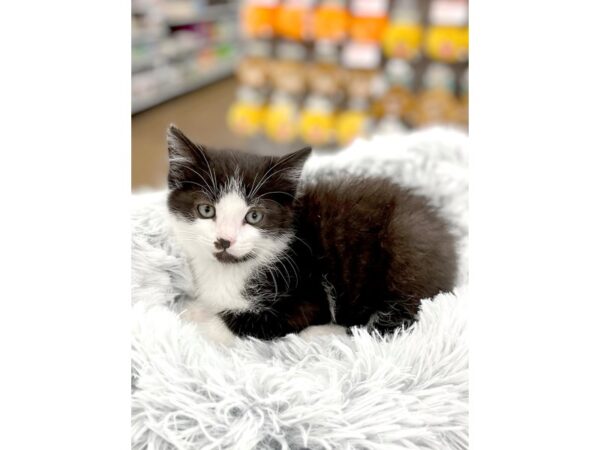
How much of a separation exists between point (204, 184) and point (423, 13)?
1.34 feet

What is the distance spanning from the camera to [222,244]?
84 cm

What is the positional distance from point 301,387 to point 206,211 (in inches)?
12.6

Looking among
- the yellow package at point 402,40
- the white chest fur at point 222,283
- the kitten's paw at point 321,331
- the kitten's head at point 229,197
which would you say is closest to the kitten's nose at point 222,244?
the kitten's head at point 229,197

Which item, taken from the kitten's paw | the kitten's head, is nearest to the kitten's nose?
the kitten's head

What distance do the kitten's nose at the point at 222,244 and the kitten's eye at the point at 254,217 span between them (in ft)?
0.19

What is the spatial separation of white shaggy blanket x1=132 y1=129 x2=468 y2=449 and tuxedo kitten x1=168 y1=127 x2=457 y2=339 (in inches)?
3.2

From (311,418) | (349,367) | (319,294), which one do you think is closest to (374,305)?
(319,294)

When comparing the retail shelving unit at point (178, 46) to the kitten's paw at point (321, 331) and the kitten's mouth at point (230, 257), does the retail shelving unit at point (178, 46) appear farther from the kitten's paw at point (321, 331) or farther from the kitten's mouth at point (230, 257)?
the kitten's paw at point (321, 331)

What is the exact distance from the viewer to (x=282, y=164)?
34.4 inches

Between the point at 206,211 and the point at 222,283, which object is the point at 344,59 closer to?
the point at 206,211

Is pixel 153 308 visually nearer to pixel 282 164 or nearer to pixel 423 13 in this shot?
pixel 282 164

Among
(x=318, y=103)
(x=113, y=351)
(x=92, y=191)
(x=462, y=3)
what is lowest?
(x=113, y=351)

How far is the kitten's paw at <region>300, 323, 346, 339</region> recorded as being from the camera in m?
0.93

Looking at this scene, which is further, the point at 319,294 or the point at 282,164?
the point at 319,294
